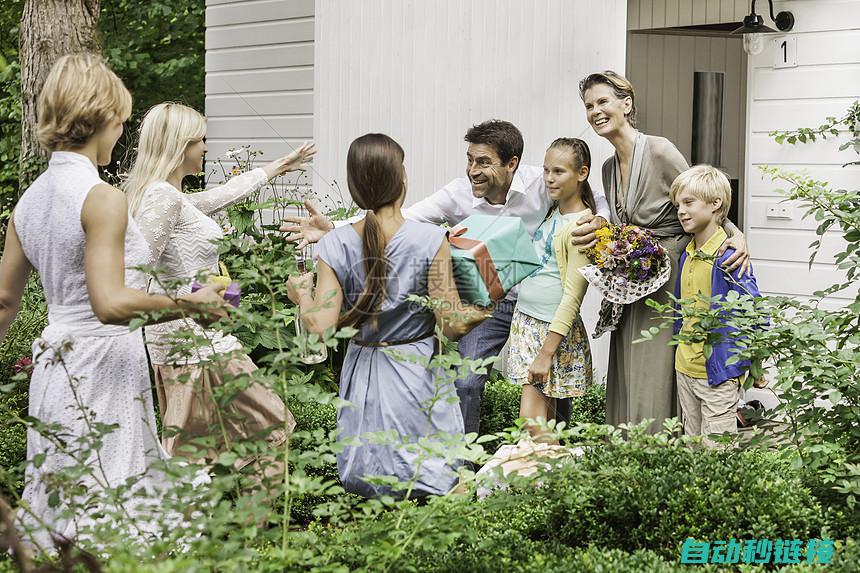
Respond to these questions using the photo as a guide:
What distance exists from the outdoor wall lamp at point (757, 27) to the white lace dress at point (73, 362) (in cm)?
465

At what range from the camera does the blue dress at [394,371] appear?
437cm

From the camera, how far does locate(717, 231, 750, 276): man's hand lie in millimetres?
5328

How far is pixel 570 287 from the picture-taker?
18.8 ft

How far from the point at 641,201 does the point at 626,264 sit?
1.65 ft

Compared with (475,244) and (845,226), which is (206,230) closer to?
(475,244)

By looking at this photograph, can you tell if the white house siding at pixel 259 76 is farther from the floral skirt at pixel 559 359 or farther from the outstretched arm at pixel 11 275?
the outstretched arm at pixel 11 275

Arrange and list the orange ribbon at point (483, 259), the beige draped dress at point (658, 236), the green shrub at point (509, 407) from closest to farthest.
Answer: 1. the orange ribbon at point (483, 259)
2. the beige draped dress at point (658, 236)
3. the green shrub at point (509, 407)

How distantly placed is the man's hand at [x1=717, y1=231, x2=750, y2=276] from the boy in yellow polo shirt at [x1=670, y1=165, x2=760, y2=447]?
1.2 inches

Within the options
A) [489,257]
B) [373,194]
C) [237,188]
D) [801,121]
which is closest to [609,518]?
[489,257]

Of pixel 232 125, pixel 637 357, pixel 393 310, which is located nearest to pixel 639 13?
pixel 637 357

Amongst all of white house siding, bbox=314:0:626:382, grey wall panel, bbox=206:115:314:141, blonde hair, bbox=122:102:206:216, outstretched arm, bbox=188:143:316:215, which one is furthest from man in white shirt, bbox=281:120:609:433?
grey wall panel, bbox=206:115:314:141

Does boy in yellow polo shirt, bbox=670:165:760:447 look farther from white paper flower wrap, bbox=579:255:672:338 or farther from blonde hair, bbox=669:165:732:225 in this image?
white paper flower wrap, bbox=579:255:672:338

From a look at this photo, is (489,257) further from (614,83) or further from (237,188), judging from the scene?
(237,188)

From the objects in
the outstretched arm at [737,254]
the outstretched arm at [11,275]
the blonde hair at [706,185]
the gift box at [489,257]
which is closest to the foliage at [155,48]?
the blonde hair at [706,185]
